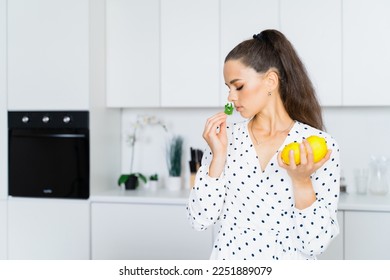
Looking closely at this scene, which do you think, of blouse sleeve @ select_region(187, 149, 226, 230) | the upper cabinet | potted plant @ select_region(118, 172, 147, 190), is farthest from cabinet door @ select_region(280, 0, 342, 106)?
blouse sleeve @ select_region(187, 149, 226, 230)

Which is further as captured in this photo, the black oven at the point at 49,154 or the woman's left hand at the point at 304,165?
the black oven at the point at 49,154

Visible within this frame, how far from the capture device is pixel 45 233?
292 centimetres

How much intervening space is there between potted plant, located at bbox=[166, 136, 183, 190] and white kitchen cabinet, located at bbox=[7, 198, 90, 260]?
1.76ft

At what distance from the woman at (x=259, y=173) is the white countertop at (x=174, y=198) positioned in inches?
53.0

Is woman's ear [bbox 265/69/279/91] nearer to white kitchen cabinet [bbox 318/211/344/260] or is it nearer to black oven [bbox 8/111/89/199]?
white kitchen cabinet [bbox 318/211/344/260]

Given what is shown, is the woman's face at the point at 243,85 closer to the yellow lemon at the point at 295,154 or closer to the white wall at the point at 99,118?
the yellow lemon at the point at 295,154

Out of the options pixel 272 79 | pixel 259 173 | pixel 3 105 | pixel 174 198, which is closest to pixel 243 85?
pixel 272 79

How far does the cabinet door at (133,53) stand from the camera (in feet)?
9.78

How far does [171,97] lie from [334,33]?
3.13 ft

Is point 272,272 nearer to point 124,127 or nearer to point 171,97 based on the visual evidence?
point 171,97

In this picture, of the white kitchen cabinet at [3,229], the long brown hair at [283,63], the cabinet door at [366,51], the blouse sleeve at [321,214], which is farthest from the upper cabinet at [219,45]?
the blouse sleeve at [321,214]

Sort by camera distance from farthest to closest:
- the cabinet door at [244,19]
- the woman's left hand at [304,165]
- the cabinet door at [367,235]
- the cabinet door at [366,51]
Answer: the cabinet door at [244,19] → the cabinet door at [366,51] → the cabinet door at [367,235] → the woman's left hand at [304,165]

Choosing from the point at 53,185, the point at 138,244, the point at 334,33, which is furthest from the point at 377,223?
the point at 53,185

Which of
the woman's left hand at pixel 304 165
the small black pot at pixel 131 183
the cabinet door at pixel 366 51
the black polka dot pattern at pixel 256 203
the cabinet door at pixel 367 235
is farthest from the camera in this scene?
the small black pot at pixel 131 183
